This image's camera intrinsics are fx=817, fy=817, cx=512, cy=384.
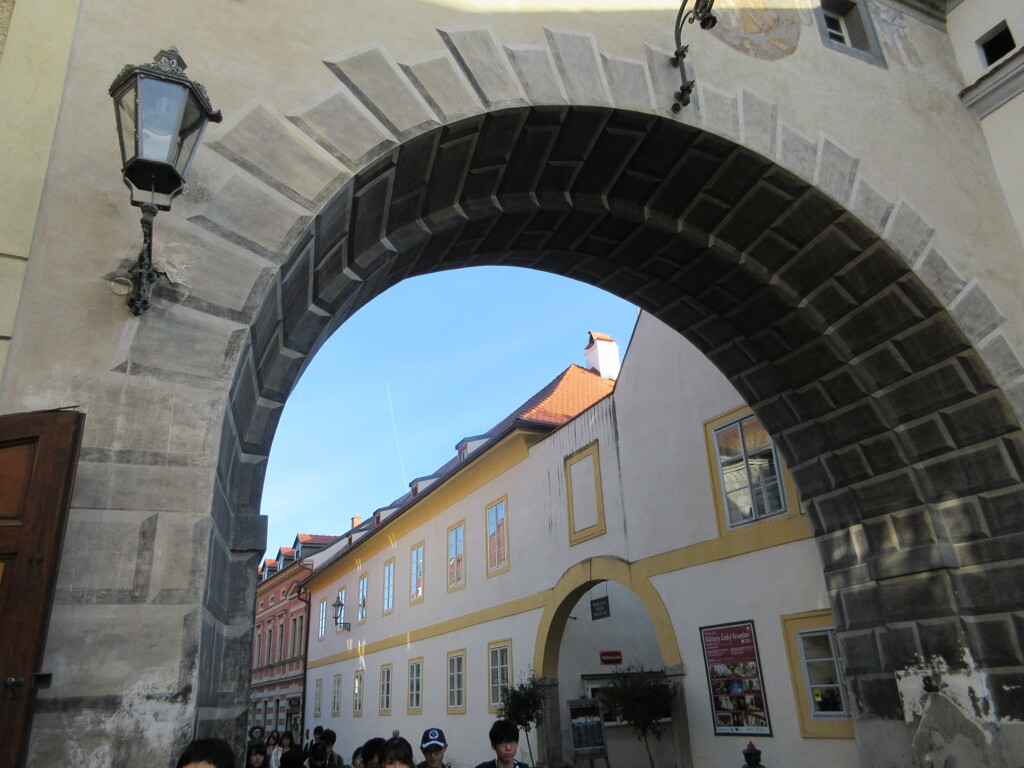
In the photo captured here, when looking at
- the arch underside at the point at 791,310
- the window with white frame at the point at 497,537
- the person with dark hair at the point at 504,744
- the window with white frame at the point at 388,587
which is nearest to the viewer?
the person with dark hair at the point at 504,744

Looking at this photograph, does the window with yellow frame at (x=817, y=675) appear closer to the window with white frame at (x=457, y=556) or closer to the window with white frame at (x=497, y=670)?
the window with white frame at (x=497, y=670)

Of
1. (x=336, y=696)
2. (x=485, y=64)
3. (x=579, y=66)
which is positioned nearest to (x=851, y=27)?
(x=579, y=66)

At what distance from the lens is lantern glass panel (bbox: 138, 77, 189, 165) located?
122 inches

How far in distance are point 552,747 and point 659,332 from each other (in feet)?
21.9

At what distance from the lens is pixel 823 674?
845 cm

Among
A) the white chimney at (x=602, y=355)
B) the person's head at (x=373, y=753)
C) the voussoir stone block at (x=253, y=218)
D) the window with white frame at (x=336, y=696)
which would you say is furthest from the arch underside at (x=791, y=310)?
the window with white frame at (x=336, y=696)

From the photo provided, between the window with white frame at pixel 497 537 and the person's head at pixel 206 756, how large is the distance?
12538mm

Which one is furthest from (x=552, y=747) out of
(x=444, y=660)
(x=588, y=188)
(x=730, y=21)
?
(x=730, y=21)

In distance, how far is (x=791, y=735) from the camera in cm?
870

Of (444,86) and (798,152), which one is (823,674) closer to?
(798,152)

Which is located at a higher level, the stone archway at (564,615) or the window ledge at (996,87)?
the window ledge at (996,87)

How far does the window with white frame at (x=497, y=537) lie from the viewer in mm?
15344

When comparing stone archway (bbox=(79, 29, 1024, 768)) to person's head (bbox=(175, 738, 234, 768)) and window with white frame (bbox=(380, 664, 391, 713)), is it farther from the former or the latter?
window with white frame (bbox=(380, 664, 391, 713))

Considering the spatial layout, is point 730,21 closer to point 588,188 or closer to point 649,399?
point 588,188
